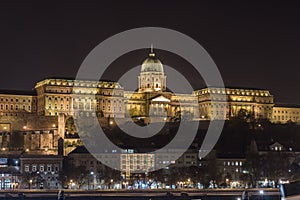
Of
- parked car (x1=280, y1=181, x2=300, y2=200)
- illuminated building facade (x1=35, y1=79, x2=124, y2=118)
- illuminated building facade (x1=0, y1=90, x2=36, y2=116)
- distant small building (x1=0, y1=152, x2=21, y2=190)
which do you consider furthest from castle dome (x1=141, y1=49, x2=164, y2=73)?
parked car (x1=280, y1=181, x2=300, y2=200)

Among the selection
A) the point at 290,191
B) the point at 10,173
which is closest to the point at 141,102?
the point at 10,173

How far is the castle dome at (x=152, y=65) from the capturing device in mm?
159663

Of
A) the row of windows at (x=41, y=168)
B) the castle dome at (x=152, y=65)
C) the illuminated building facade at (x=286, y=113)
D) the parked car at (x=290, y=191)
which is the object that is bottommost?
the parked car at (x=290, y=191)

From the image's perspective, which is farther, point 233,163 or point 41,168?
point 233,163

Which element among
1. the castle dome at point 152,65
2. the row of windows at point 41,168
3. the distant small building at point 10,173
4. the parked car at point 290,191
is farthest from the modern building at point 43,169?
the castle dome at point 152,65

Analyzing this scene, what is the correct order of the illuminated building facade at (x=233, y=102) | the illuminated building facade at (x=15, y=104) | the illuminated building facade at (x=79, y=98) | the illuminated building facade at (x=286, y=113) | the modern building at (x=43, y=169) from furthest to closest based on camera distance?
the illuminated building facade at (x=286, y=113) → the illuminated building facade at (x=233, y=102) → the illuminated building facade at (x=79, y=98) → the illuminated building facade at (x=15, y=104) → the modern building at (x=43, y=169)

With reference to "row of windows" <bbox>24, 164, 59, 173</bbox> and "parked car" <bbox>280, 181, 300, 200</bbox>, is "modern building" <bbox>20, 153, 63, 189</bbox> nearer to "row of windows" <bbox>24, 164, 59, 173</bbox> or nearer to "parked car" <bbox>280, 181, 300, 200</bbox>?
"row of windows" <bbox>24, 164, 59, 173</bbox>

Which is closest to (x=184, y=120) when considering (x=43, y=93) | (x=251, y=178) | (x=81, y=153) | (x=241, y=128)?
(x=241, y=128)

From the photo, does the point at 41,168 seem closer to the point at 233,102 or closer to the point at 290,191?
the point at 233,102

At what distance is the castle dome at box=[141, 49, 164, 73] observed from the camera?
160 metres

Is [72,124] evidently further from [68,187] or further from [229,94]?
[229,94]

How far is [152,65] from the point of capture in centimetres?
16038

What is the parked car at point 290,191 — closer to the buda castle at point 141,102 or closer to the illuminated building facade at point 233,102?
the buda castle at point 141,102

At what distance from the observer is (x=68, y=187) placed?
8731 cm
